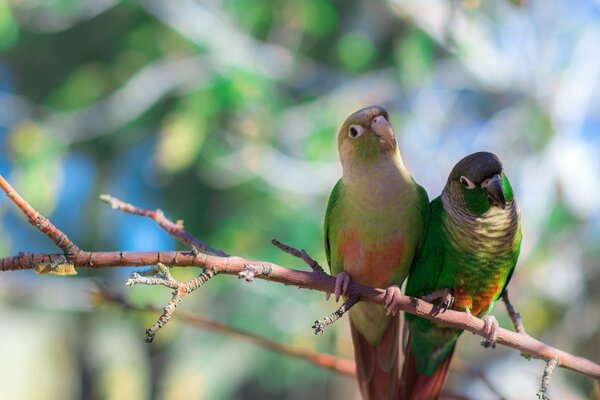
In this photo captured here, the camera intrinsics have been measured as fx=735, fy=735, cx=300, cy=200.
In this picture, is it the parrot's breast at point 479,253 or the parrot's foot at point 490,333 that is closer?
the parrot's foot at point 490,333

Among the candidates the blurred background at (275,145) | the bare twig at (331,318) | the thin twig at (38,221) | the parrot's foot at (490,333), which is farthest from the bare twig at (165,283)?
the blurred background at (275,145)

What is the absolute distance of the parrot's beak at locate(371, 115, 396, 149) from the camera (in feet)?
7.86

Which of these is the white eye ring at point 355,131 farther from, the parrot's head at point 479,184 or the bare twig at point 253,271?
the bare twig at point 253,271

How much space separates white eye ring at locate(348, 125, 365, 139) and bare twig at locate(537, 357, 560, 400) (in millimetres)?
954

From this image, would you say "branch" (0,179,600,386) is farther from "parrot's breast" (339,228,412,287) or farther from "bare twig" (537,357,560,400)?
"parrot's breast" (339,228,412,287)

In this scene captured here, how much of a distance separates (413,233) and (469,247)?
0.63ft

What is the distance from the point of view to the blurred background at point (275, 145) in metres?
7.57

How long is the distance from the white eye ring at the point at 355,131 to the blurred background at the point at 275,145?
3.83m

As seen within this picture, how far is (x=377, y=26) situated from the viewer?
11086 millimetres

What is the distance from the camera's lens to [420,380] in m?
2.72

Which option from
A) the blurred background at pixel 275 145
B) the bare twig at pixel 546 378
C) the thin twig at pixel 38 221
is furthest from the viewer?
the blurred background at pixel 275 145

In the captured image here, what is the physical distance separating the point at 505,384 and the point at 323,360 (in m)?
5.13

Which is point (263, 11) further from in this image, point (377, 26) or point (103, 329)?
point (103, 329)

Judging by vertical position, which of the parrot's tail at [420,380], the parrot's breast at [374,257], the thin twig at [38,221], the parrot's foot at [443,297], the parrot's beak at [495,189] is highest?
the parrot's beak at [495,189]
